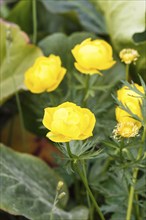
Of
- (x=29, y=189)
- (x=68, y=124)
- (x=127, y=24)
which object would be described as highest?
(x=68, y=124)

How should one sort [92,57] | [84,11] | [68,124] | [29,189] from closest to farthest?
1. [68,124]
2. [92,57]
3. [29,189]
4. [84,11]

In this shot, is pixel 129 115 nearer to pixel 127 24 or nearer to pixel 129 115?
pixel 129 115

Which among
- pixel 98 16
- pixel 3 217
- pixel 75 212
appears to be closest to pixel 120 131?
pixel 75 212

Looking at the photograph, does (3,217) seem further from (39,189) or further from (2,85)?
(2,85)

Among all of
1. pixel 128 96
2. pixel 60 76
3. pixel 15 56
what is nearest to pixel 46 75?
pixel 60 76

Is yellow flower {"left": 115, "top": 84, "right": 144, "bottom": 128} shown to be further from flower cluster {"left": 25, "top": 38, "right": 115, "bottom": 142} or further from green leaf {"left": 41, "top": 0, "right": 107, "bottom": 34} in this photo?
green leaf {"left": 41, "top": 0, "right": 107, "bottom": 34}

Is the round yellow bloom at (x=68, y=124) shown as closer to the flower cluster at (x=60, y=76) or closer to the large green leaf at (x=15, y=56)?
the flower cluster at (x=60, y=76)

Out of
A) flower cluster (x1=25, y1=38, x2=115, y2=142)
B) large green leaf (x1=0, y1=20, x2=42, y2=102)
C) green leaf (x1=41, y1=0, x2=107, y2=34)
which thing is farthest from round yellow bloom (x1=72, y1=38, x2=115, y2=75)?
green leaf (x1=41, y1=0, x2=107, y2=34)
